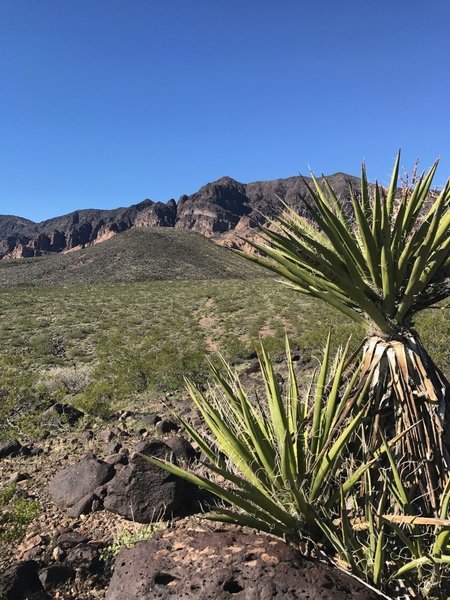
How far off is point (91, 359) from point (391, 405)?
12354mm

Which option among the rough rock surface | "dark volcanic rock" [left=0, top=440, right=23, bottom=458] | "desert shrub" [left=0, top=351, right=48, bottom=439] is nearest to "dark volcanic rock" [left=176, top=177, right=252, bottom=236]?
"desert shrub" [left=0, top=351, right=48, bottom=439]

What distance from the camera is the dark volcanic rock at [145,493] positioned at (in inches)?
181

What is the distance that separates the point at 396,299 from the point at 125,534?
3.43 metres

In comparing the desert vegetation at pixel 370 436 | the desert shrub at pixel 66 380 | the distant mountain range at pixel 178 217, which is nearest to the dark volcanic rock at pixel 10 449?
the desert shrub at pixel 66 380

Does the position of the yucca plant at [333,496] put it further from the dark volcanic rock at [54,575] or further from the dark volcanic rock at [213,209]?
the dark volcanic rock at [213,209]

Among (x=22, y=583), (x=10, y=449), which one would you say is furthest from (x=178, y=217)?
(x=22, y=583)

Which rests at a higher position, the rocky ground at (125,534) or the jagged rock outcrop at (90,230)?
the jagged rock outcrop at (90,230)

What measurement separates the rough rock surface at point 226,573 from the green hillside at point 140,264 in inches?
1663

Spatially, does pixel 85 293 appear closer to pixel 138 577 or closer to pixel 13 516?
pixel 13 516

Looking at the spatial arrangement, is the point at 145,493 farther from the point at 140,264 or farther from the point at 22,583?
the point at 140,264

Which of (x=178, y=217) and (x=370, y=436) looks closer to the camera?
(x=370, y=436)

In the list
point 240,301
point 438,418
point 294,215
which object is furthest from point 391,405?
point 240,301

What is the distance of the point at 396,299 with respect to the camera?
10.1ft

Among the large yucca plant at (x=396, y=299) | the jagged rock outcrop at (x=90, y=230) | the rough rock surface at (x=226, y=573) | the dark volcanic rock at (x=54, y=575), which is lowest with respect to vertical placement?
the dark volcanic rock at (x=54, y=575)
